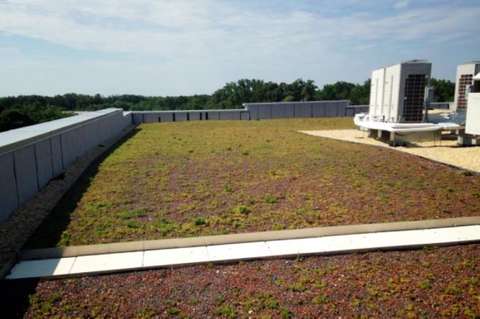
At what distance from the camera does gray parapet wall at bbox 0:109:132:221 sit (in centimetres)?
519

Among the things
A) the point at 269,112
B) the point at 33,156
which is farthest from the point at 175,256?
the point at 269,112

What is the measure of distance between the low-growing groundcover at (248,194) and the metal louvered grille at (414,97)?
4.52 meters

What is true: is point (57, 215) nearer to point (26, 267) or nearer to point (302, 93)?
point (26, 267)

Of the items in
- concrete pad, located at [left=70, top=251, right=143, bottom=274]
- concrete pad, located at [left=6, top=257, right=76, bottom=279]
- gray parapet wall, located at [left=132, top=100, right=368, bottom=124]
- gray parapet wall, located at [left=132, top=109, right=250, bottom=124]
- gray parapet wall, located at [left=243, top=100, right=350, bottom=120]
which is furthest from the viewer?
gray parapet wall, located at [left=243, top=100, right=350, bottom=120]

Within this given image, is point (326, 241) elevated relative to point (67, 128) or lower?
lower

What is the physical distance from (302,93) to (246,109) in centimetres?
2837

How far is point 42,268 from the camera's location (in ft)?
11.8

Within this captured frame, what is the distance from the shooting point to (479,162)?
8875 mm

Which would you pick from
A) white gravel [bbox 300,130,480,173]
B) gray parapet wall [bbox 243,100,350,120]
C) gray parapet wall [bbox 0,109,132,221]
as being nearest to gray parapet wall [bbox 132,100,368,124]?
gray parapet wall [bbox 243,100,350,120]

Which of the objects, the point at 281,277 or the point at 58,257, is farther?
the point at 58,257

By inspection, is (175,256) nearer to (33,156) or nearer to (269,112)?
(33,156)

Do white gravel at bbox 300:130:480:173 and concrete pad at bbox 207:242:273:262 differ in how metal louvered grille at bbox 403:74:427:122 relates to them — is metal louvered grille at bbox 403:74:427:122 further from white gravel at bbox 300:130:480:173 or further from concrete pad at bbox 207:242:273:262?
concrete pad at bbox 207:242:273:262

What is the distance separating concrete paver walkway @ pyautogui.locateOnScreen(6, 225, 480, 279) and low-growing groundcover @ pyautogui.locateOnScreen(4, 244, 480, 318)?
0.14m

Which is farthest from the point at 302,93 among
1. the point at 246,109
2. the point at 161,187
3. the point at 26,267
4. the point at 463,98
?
the point at 26,267
